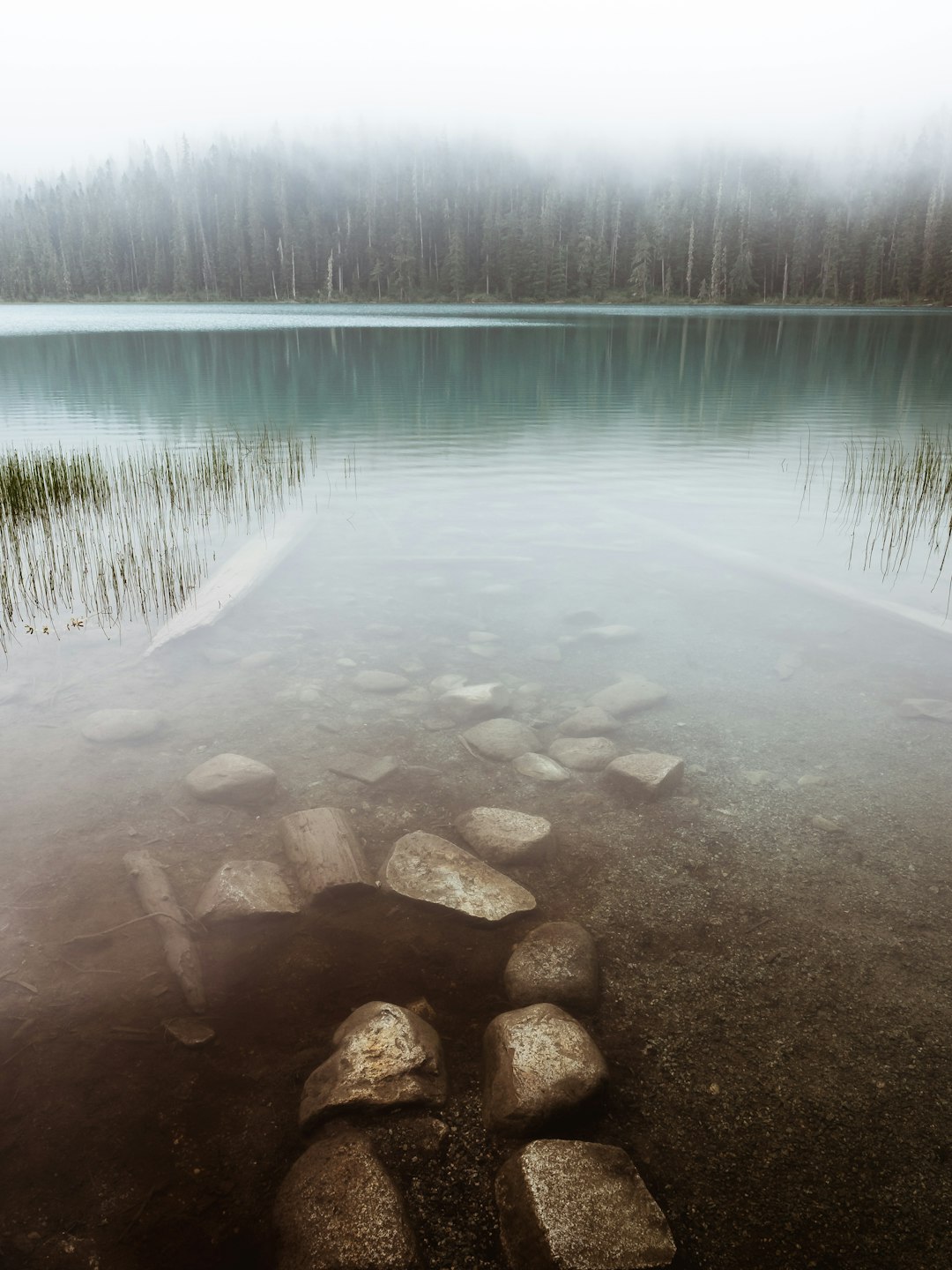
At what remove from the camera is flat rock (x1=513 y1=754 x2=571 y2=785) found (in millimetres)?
6094

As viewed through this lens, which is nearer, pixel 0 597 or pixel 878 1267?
pixel 878 1267

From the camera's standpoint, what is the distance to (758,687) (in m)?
7.80

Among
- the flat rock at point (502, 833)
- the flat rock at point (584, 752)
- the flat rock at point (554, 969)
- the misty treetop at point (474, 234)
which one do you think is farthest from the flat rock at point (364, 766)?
the misty treetop at point (474, 234)

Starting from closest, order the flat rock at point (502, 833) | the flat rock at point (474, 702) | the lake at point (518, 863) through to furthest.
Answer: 1. the lake at point (518, 863)
2. the flat rock at point (502, 833)
3. the flat rock at point (474, 702)

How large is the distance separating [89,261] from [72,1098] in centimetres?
18066

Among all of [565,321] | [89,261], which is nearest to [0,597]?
[565,321]

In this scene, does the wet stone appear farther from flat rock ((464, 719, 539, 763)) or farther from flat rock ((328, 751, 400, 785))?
flat rock ((464, 719, 539, 763))

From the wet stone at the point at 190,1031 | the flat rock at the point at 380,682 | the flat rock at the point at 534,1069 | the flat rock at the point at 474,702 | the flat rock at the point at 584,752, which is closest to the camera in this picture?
the flat rock at the point at 534,1069

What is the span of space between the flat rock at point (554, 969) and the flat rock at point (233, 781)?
2458 millimetres

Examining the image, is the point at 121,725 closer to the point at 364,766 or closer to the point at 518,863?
the point at 364,766

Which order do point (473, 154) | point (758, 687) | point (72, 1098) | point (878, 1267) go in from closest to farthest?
1. point (878, 1267)
2. point (72, 1098)
3. point (758, 687)
4. point (473, 154)

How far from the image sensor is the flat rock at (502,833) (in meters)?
5.09

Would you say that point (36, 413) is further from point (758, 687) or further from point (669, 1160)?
point (669, 1160)

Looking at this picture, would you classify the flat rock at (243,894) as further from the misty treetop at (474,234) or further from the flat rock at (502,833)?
the misty treetop at (474,234)
